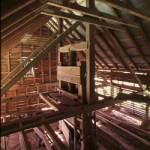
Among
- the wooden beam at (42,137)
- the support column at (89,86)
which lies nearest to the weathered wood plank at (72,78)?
the support column at (89,86)

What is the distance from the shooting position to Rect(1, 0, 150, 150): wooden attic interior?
3.15 meters

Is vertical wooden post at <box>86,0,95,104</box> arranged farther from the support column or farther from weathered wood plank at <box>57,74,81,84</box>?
weathered wood plank at <box>57,74,81,84</box>

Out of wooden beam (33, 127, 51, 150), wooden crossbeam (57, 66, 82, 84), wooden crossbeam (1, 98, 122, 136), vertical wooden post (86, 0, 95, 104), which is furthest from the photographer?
wooden beam (33, 127, 51, 150)

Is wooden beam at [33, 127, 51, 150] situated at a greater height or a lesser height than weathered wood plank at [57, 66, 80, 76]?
lesser

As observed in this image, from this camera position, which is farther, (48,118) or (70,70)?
(70,70)

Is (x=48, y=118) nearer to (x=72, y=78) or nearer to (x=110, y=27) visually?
(x=72, y=78)

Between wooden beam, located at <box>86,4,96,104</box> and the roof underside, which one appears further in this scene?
wooden beam, located at <box>86,4,96,104</box>

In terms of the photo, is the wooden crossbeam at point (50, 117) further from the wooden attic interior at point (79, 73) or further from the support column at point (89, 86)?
the support column at point (89, 86)

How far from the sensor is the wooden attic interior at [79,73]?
315 cm

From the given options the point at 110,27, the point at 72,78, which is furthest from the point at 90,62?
the point at 110,27

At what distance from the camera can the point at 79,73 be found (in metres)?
3.96

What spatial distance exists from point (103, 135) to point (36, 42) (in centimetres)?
725

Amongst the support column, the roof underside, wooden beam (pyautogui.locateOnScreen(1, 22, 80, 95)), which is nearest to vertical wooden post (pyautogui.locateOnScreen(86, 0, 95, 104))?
the support column

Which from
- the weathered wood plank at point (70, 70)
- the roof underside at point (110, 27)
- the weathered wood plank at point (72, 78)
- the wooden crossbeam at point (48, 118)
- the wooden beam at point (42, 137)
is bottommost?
the wooden beam at point (42, 137)
